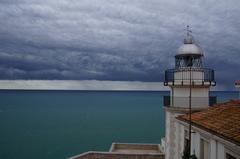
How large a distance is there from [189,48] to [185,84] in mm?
2303

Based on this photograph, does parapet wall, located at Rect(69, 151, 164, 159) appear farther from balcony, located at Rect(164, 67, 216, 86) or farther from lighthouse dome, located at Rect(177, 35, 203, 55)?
lighthouse dome, located at Rect(177, 35, 203, 55)

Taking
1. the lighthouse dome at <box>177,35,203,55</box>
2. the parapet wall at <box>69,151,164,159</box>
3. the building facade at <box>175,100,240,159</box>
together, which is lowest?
the parapet wall at <box>69,151,164,159</box>

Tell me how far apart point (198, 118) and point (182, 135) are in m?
2.55

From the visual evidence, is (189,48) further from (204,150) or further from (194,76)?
(204,150)

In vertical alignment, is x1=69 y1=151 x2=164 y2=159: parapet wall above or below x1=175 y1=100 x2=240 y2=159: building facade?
below

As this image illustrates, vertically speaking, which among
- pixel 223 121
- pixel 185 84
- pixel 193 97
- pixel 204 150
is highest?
pixel 185 84

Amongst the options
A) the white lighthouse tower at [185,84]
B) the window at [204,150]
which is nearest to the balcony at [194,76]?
the white lighthouse tower at [185,84]

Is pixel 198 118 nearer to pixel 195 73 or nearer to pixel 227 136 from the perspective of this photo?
pixel 227 136

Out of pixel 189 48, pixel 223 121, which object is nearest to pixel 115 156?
pixel 189 48

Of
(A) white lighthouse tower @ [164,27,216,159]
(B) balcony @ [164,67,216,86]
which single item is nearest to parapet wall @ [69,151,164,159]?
(A) white lighthouse tower @ [164,27,216,159]

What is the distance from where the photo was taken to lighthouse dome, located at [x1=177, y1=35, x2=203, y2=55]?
17.1 meters

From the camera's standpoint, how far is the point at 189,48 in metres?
17.2

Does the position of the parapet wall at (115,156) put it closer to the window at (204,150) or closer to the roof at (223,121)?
the roof at (223,121)

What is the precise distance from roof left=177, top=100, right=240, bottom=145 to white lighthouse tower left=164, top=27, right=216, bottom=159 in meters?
3.85
